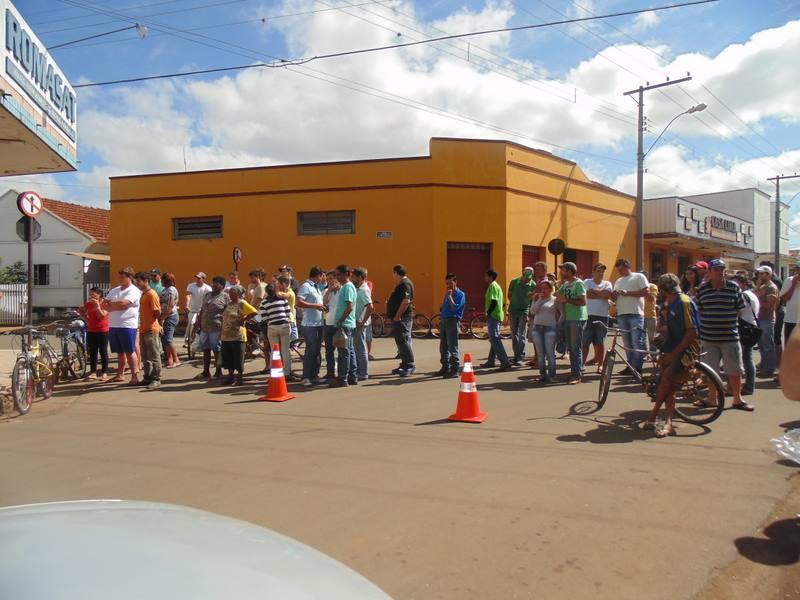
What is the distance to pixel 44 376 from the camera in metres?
8.55

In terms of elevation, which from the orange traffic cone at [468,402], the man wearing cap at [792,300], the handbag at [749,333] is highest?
the man wearing cap at [792,300]

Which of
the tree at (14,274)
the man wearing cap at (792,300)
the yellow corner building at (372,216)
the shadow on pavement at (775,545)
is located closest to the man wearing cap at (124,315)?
the shadow on pavement at (775,545)

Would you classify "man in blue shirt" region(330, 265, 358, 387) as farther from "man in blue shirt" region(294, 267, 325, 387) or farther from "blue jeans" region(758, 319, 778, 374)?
"blue jeans" region(758, 319, 778, 374)

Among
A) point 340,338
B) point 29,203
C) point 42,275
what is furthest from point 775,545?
point 42,275

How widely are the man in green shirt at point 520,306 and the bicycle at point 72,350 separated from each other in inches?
306

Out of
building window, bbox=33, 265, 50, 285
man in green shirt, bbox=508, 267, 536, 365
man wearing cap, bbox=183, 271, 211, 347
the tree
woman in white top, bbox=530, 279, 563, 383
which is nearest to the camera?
woman in white top, bbox=530, 279, 563, 383

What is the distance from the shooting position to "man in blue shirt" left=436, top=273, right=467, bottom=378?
32.7 ft

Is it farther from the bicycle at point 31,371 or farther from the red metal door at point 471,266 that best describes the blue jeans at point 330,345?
the red metal door at point 471,266

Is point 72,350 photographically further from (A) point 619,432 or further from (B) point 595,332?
(A) point 619,432

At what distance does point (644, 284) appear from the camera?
364 inches

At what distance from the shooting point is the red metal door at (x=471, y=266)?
19750mm

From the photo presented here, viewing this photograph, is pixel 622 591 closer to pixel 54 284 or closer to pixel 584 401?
pixel 584 401

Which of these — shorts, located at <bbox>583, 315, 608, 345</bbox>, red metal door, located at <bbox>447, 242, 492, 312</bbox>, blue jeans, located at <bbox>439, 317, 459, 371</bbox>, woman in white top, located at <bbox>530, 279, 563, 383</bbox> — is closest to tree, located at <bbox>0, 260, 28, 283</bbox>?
red metal door, located at <bbox>447, 242, 492, 312</bbox>

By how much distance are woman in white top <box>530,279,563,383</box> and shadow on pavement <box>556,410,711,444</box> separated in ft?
7.68
